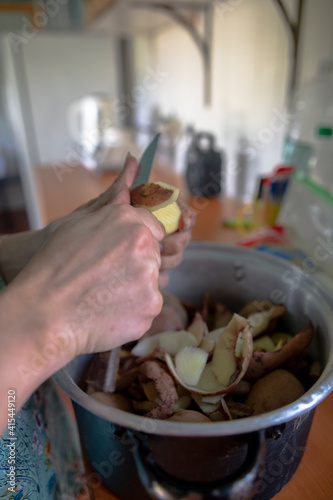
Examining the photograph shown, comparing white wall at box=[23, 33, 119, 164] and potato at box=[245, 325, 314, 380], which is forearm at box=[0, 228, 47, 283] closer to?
potato at box=[245, 325, 314, 380]

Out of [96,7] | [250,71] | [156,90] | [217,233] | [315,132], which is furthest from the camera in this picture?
[156,90]

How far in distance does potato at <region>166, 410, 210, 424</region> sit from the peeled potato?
186mm

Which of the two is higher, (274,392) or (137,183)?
(137,183)

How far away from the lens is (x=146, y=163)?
0.42 metres

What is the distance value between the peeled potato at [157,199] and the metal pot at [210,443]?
0.17 m

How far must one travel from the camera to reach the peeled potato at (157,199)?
1.21 ft

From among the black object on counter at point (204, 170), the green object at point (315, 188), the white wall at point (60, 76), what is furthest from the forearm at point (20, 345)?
the white wall at point (60, 76)

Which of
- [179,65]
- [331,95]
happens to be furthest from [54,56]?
[331,95]

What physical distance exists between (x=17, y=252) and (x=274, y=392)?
32cm

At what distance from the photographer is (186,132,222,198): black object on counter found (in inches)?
46.2

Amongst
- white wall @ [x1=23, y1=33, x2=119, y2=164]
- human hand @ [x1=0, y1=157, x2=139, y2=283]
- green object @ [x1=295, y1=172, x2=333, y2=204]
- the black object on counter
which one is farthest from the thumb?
white wall @ [x1=23, y1=33, x2=119, y2=164]

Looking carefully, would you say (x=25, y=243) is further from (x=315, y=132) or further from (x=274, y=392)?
(x=315, y=132)

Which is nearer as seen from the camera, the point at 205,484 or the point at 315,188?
the point at 205,484

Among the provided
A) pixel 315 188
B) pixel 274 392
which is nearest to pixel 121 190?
pixel 274 392
